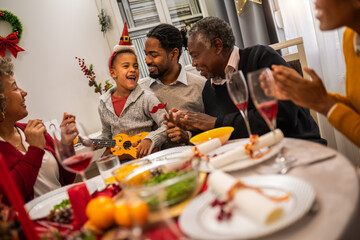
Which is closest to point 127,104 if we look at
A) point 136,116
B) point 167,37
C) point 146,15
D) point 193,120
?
point 136,116

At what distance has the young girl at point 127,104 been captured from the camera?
235 centimetres

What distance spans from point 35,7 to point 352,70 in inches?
133

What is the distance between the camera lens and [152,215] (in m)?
0.60

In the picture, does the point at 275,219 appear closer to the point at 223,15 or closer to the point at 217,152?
the point at 217,152

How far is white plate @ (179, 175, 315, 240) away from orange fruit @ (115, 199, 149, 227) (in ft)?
0.36

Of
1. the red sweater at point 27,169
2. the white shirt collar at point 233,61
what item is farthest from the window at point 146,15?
the red sweater at point 27,169

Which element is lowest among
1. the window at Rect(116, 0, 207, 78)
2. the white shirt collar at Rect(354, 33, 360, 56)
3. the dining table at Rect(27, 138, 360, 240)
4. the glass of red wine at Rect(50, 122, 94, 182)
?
the dining table at Rect(27, 138, 360, 240)

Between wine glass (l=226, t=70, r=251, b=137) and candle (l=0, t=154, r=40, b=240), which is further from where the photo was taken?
wine glass (l=226, t=70, r=251, b=137)

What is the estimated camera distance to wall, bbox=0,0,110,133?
347 cm

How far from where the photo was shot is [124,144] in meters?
2.25

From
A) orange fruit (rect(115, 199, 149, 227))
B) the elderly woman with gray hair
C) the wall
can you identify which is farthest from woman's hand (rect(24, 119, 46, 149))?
the wall

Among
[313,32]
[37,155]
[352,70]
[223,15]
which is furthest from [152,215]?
[223,15]

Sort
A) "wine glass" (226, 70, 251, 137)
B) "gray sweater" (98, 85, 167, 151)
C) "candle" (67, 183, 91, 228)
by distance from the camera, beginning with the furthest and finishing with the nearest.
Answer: "gray sweater" (98, 85, 167, 151) → "wine glass" (226, 70, 251, 137) → "candle" (67, 183, 91, 228)

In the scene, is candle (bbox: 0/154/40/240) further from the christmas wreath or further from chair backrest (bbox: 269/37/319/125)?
the christmas wreath
